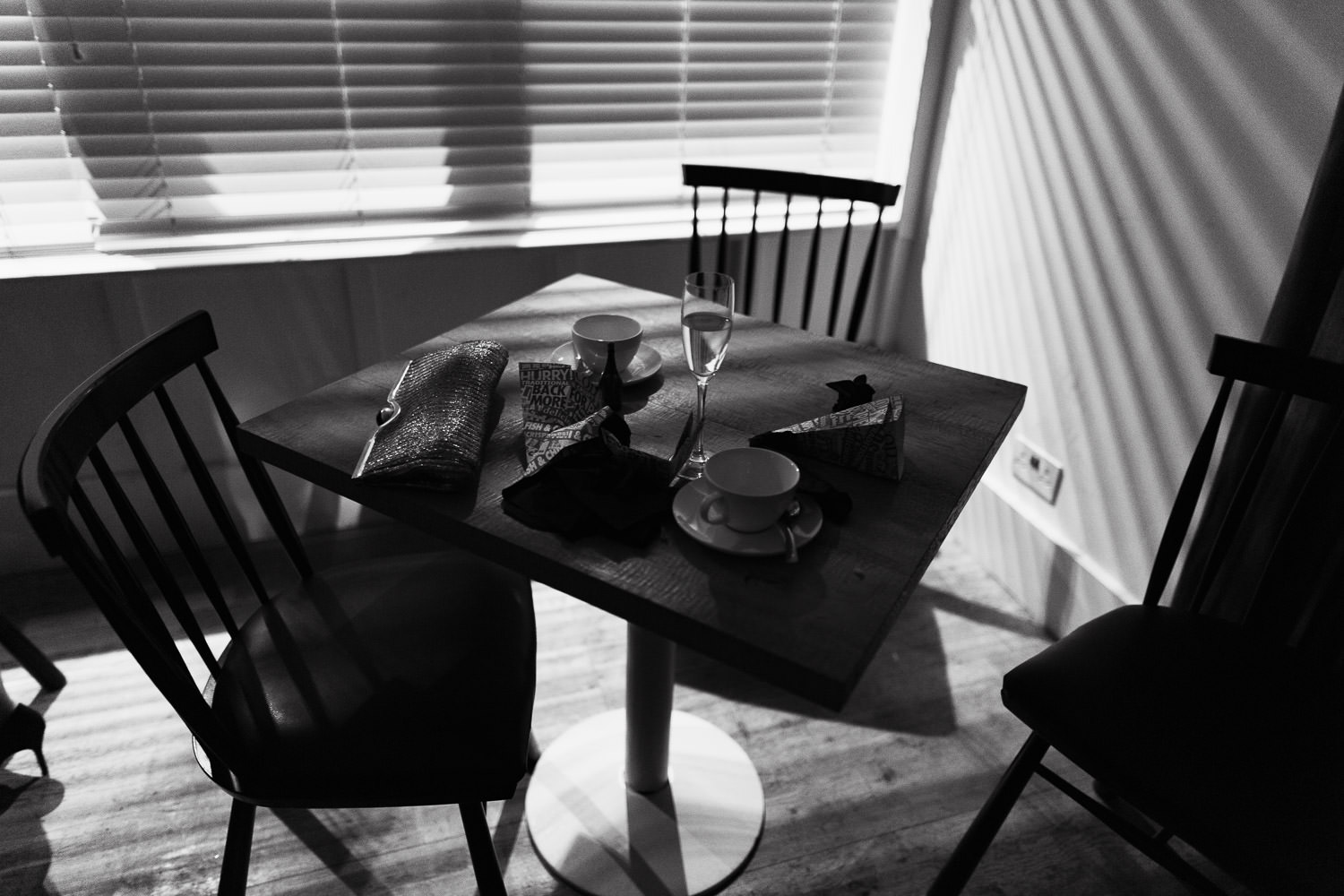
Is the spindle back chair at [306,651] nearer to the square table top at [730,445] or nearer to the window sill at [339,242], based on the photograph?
the square table top at [730,445]

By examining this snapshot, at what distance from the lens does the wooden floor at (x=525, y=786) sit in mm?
1482

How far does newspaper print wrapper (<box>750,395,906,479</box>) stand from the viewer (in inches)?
44.5

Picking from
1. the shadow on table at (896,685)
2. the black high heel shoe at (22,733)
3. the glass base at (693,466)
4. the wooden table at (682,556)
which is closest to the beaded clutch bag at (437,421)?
the wooden table at (682,556)

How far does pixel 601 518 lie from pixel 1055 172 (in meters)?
1.43

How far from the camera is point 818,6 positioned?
2268 mm

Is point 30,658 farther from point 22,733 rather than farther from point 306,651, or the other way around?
point 306,651

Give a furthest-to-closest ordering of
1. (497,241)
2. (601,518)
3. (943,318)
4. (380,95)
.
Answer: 1. (943,318)
2. (497,241)
3. (380,95)
4. (601,518)

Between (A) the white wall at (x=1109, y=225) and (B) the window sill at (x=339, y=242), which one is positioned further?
(B) the window sill at (x=339, y=242)

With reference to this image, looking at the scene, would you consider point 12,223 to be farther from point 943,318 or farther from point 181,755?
point 943,318

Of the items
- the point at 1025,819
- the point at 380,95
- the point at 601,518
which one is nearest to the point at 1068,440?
the point at 1025,819

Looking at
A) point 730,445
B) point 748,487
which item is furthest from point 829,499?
point 730,445

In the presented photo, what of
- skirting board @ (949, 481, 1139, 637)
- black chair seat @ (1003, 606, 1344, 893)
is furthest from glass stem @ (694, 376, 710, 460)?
skirting board @ (949, 481, 1139, 637)

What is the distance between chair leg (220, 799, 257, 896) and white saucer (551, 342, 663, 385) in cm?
75

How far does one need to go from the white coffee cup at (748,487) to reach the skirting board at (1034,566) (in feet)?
3.39
